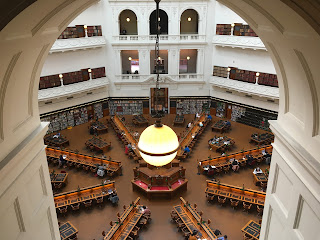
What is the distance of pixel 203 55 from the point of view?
20078 mm

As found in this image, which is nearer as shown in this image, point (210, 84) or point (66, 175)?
point (66, 175)

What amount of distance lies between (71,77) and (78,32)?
304 cm

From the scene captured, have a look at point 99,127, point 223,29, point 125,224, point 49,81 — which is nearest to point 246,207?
point 125,224

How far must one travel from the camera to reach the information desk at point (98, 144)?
15987 mm

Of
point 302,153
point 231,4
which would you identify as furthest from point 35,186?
point 231,4

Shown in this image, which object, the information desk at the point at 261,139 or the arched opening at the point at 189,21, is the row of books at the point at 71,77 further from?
the information desk at the point at 261,139

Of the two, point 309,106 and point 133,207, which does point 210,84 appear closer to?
point 133,207

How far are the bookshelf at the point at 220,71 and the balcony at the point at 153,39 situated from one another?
2169 millimetres

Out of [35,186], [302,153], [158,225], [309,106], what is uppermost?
[309,106]

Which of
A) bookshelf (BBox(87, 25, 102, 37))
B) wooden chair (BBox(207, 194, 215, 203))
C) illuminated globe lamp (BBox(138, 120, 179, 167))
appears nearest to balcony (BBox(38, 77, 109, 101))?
bookshelf (BBox(87, 25, 102, 37))

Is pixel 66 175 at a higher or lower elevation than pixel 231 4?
lower

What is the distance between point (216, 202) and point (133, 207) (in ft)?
12.5

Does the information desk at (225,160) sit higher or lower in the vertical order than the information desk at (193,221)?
higher

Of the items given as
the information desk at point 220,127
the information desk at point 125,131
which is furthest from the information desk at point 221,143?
the information desk at point 125,131
